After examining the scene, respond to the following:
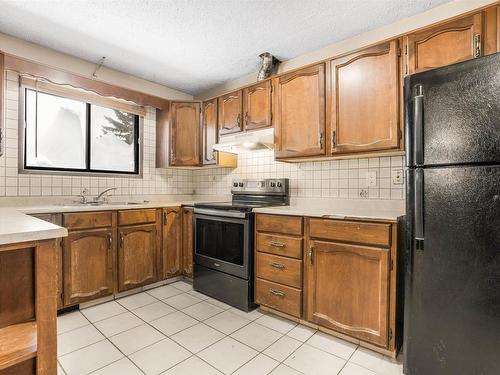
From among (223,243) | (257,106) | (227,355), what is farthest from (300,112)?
(227,355)

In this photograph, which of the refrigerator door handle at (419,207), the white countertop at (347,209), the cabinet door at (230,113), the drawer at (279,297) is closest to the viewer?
the refrigerator door handle at (419,207)

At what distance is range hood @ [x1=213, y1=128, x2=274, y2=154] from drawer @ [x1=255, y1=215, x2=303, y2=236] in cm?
76

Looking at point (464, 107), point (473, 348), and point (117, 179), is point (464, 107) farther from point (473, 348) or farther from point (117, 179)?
point (117, 179)

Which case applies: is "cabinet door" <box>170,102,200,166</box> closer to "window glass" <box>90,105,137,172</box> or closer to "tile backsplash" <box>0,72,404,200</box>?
"tile backsplash" <box>0,72,404,200</box>

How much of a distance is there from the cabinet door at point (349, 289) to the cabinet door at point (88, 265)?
182cm

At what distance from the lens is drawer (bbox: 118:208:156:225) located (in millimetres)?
2629

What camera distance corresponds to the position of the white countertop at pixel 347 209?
6.13 ft

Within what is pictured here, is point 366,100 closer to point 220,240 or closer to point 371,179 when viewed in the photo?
point 371,179

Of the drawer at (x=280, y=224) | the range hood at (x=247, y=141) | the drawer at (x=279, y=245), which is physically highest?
the range hood at (x=247, y=141)

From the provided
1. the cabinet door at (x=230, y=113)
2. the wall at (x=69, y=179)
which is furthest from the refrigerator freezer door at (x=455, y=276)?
the wall at (x=69, y=179)

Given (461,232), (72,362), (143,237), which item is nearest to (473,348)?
(461,232)

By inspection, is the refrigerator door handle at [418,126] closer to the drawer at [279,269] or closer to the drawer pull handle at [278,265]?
the drawer at [279,269]

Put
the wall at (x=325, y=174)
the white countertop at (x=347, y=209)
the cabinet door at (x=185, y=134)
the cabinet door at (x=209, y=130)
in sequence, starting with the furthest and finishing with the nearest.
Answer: the cabinet door at (x=185, y=134)
the cabinet door at (x=209, y=130)
the wall at (x=325, y=174)
the white countertop at (x=347, y=209)

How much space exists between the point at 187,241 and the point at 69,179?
1.37m
